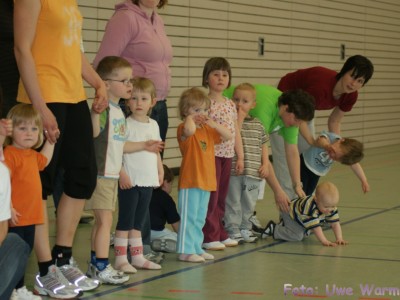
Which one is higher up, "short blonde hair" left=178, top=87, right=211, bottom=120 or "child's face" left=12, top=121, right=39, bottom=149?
"short blonde hair" left=178, top=87, right=211, bottom=120

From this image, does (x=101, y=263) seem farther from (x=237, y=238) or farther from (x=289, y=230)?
(x=289, y=230)

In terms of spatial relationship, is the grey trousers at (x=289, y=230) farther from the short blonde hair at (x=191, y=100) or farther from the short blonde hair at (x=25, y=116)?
the short blonde hair at (x=25, y=116)

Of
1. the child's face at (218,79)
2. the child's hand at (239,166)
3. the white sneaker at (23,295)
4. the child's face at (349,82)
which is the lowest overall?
the white sneaker at (23,295)

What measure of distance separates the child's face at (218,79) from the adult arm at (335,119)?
1650mm

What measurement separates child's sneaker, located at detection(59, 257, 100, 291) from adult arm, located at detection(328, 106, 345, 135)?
3.41m

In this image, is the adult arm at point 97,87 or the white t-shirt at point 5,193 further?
the adult arm at point 97,87

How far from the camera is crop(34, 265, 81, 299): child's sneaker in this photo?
4.80m

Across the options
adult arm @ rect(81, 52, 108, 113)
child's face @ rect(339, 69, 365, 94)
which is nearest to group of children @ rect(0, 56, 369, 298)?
adult arm @ rect(81, 52, 108, 113)

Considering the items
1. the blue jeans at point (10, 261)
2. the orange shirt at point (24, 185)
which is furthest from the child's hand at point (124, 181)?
the blue jeans at point (10, 261)

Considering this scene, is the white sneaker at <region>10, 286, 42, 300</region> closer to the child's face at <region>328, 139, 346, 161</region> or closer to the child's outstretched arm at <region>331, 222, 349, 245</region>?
the child's outstretched arm at <region>331, 222, 349, 245</region>

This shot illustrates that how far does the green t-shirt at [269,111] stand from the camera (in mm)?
6934

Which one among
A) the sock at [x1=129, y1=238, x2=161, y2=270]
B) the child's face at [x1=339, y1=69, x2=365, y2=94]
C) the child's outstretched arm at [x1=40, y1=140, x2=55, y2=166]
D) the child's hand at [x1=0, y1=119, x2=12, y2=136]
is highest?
the child's face at [x1=339, y1=69, x2=365, y2=94]

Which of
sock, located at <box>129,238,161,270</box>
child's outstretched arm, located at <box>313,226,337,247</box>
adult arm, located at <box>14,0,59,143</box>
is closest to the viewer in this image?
adult arm, located at <box>14,0,59,143</box>

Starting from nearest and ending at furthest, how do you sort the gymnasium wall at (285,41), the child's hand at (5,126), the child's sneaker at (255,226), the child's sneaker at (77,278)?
1. the child's hand at (5,126)
2. the child's sneaker at (77,278)
3. the child's sneaker at (255,226)
4. the gymnasium wall at (285,41)
